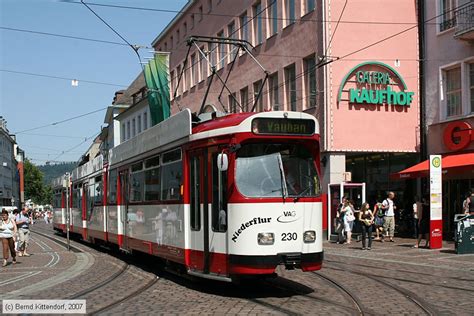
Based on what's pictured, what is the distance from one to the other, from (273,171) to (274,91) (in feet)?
72.0

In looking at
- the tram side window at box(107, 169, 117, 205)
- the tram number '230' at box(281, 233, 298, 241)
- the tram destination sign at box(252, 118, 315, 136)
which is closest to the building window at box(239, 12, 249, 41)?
the tram side window at box(107, 169, 117, 205)

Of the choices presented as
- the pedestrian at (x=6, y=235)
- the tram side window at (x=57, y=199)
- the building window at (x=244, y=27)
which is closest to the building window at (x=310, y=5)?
the building window at (x=244, y=27)

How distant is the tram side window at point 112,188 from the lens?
57.2 feet

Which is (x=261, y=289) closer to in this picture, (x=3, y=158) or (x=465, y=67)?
(x=465, y=67)

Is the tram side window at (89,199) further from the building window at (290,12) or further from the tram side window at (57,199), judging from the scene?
the building window at (290,12)

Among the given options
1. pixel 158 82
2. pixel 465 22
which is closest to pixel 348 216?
pixel 465 22

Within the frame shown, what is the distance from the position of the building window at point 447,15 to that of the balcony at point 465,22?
65 cm

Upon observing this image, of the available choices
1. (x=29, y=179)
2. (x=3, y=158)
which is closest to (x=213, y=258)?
(x=3, y=158)

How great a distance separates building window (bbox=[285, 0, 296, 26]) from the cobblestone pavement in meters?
15.0

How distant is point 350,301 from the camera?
31.8ft

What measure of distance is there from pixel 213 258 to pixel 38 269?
7.02 metres

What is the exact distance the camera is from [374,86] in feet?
85.8

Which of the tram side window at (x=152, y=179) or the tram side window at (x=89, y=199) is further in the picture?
the tram side window at (x=89, y=199)

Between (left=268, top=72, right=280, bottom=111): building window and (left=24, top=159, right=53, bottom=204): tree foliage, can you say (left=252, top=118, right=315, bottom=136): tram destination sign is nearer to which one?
(left=268, top=72, right=280, bottom=111): building window
